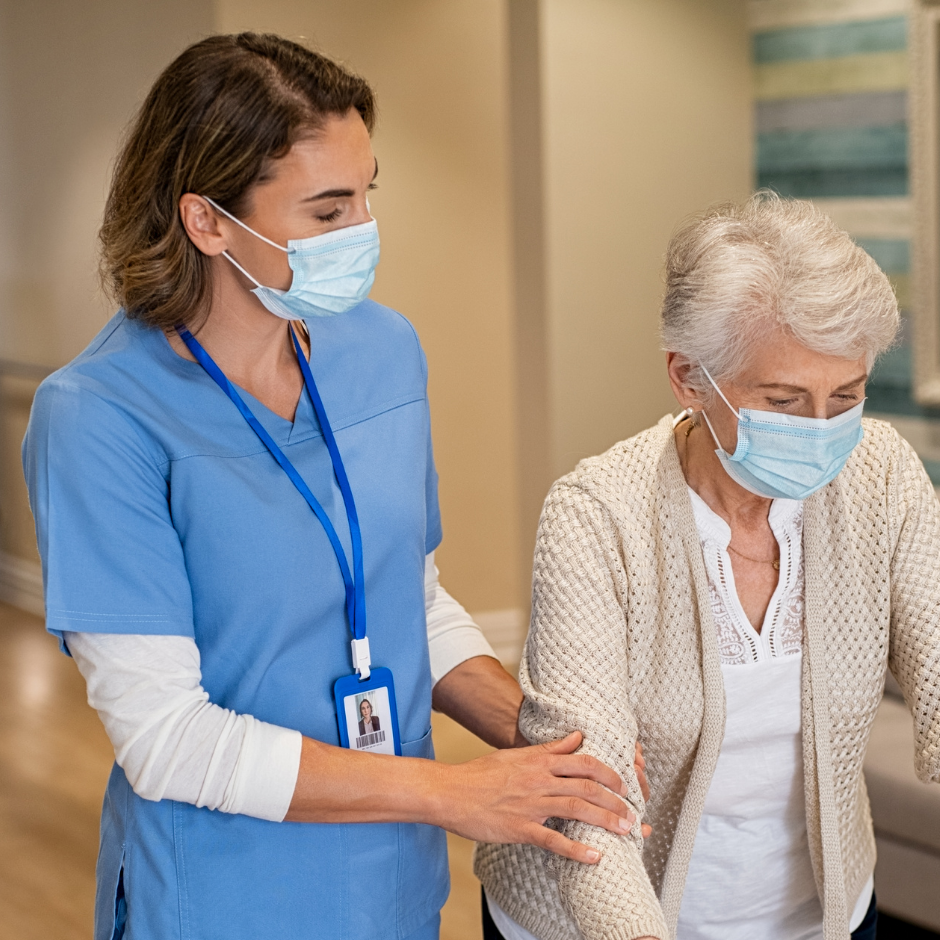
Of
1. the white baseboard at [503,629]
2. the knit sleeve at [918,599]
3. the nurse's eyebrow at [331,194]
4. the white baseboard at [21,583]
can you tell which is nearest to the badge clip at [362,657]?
the nurse's eyebrow at [331,194]

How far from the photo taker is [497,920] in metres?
1.47

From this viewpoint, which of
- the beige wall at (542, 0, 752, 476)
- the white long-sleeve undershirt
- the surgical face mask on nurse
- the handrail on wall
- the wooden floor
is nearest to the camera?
the white long-sleeve undershirt

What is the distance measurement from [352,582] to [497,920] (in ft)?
1.55

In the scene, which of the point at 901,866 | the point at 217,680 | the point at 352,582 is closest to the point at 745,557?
the point at 352,582

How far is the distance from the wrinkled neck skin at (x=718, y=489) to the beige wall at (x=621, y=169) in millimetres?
2306

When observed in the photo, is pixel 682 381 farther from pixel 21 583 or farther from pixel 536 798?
pixel 21 583

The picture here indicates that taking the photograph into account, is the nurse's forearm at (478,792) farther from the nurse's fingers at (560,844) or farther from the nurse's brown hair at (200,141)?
the nurse's brown hair at (200,141)

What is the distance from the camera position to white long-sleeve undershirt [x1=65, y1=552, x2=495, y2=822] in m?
1.15

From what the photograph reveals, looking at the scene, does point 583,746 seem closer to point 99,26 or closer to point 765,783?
point 765,783

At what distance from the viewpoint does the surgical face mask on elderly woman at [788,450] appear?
1303mm

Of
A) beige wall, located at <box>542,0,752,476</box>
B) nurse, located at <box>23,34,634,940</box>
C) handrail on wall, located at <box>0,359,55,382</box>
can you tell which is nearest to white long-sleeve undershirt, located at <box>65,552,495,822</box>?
nurse, located at <box>23,34,634,940</box>

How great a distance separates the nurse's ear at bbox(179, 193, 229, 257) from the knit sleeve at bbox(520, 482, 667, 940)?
46 centimetres

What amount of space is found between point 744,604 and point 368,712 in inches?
17.1

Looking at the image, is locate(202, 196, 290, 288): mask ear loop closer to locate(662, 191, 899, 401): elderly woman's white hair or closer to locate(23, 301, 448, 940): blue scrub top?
locate(23, 301, 448, 940): blue scrub top
